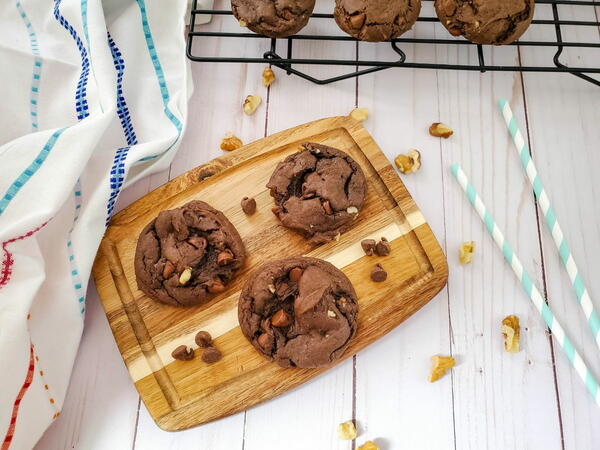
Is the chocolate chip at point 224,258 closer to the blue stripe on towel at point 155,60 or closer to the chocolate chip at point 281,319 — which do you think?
the chocolate chip at point 281,319

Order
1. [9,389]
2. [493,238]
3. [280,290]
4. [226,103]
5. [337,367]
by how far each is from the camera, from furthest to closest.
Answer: [226,103] → [493,238] → [337,367] → [280,290] → [9,389]

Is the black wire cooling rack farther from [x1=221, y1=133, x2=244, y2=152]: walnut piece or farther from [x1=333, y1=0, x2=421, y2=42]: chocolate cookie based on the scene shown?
[x1=221, y1=133, x2=244, y2=152]: walnut piece

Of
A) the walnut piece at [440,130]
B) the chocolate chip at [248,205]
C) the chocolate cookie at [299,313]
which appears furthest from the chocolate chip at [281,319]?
the walnut piece at [440,130]

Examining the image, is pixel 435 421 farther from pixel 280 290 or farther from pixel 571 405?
pixel 280 290

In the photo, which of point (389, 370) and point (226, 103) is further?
point (226, 103)

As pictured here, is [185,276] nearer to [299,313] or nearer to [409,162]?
[299,313]

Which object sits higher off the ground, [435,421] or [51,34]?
[51,34]

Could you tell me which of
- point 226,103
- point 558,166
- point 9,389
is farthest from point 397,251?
point 9,389
